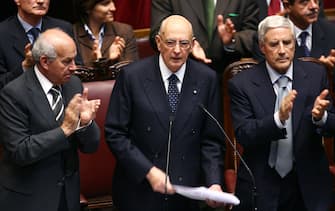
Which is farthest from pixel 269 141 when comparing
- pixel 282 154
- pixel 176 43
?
pixel 176 43

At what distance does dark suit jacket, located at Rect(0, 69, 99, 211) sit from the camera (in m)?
2.38

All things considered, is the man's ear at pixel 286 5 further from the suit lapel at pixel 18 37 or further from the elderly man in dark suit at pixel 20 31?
the suit lapel at pixel 18 37

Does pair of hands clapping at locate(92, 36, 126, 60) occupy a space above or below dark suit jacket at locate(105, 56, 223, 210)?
above

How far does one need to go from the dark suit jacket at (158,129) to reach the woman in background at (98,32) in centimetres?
51

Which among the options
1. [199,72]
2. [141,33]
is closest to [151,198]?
[199,72]

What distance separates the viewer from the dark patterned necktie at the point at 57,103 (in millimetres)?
2451

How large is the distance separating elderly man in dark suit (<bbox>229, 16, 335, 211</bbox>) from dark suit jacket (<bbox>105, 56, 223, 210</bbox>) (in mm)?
104

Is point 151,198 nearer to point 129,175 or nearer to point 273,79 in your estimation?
point 129,175

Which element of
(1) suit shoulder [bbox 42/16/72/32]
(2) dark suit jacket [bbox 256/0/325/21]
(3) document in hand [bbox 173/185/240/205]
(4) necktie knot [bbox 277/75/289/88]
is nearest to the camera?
(3) document in hand [bbox 173/185/240/205]

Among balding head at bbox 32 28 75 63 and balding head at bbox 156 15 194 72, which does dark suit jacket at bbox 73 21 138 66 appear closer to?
balding head at bbox 156 15 194 72

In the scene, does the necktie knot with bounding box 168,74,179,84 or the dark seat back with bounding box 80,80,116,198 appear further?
the dark seat back with bounding box 80,80,116,198

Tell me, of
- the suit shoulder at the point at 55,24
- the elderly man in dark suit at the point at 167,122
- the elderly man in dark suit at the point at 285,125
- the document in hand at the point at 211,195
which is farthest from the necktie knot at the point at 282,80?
the suit shoulder at the point at 55,24

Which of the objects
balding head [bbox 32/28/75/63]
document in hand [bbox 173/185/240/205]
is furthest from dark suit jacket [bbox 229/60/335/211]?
balding head [bbox 32/28/75/63]

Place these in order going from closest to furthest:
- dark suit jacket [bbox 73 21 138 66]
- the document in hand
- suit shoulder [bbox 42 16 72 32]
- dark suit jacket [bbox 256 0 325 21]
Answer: the document in hand
suit shoulder [bbox 42 16 72 32]
dark suit jacket [bbox 73 21 138 66]
dark suit jacket [bbox 256 0 325 21]
